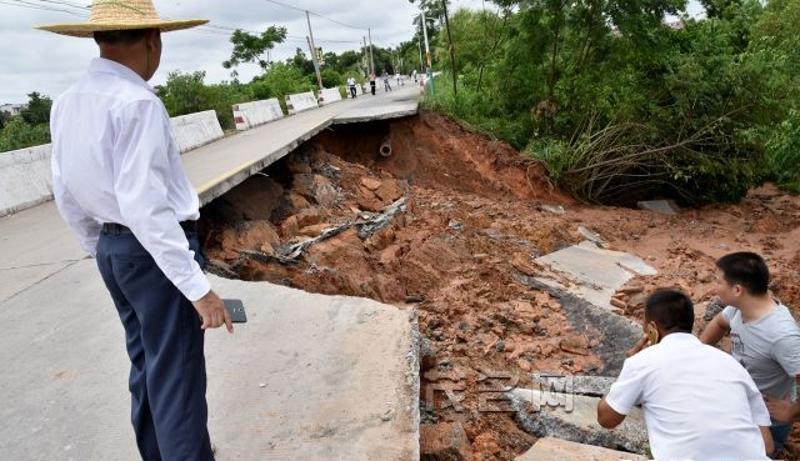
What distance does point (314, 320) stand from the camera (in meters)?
3.99

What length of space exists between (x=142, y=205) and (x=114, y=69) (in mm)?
515

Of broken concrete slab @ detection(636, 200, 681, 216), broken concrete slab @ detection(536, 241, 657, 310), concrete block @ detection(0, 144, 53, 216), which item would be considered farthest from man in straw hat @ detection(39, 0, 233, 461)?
broken concrete slab @ detection(636, 200, 681, 216)

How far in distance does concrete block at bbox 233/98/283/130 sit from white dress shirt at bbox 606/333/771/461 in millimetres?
15995

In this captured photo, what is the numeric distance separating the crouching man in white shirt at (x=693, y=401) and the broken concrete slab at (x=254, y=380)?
1037mm

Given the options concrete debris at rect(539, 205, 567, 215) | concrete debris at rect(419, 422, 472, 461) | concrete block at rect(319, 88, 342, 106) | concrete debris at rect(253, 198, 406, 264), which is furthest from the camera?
concrete block at rect(319, 88, 342, 106)

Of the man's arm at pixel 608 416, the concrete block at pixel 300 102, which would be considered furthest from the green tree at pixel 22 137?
the man's arm at pixel 608 416

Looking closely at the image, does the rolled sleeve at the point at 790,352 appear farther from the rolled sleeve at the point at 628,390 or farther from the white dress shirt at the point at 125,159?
the white dress shirt at the point at 125,159

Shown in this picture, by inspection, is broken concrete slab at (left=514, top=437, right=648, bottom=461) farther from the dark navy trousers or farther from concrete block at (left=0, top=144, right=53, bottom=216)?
concrete block at (left=0, top=144, right=53, bottom=216)

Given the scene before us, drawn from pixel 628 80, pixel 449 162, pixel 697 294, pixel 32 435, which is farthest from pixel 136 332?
pixel 628 80

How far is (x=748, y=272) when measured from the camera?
3.19 m

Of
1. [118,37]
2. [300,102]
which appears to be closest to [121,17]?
[118,37]

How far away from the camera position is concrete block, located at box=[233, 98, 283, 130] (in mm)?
17047

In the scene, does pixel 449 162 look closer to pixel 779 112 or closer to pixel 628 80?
pixel 628 80

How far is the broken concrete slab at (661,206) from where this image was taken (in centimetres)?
1333
